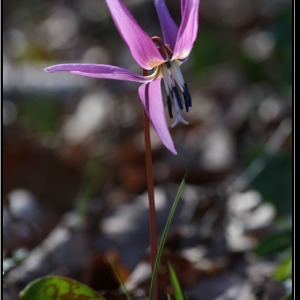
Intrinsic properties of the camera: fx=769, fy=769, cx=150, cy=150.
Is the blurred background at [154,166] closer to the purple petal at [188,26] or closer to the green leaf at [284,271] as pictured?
the green leaf at [284,271]

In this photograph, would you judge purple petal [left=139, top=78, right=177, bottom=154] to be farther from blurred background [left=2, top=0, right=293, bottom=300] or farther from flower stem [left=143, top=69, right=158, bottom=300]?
blurred background [left=2, top=0, right=293, bottom=300]

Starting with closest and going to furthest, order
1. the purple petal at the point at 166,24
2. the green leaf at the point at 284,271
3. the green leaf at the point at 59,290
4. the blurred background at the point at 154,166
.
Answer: the purple petal at the point at 166,24
the green leaf at the point at 59,290
the green leaf at the point at 284,271
the blurred background at the point at 154,166

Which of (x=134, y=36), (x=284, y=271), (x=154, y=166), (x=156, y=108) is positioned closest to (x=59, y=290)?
(x=156, y=108)

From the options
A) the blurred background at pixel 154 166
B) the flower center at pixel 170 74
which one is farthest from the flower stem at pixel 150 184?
the blurred background at pixel 154 166

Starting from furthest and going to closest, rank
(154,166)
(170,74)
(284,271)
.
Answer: (154,166) → (284,271) → (170,74)

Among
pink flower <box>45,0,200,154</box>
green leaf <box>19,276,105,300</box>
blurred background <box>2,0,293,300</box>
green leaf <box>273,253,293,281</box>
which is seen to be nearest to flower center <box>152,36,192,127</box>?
pink flower <box>45,0,200,154</box>

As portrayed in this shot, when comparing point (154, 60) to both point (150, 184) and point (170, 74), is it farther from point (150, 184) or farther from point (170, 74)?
point (150, 184)

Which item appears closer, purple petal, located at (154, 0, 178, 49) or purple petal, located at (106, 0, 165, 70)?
purple petal, located at (106, 0, 165, 70)
